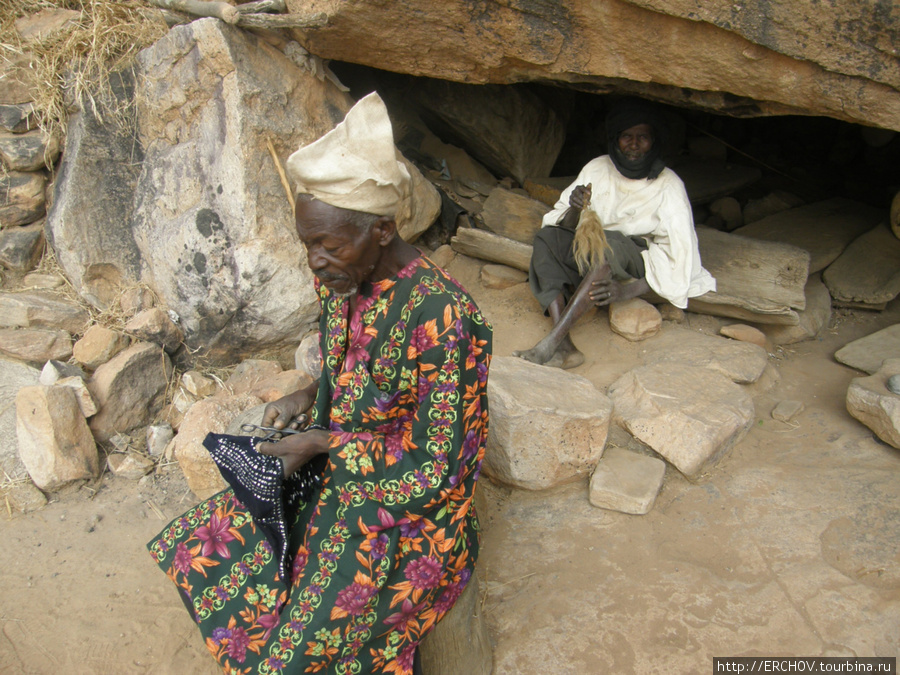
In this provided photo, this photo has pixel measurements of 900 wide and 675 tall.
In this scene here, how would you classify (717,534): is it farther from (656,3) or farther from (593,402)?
(656,3)

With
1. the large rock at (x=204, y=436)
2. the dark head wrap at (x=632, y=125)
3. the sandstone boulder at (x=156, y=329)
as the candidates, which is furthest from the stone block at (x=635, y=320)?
the sandstone boulder at (x=156, y=329)

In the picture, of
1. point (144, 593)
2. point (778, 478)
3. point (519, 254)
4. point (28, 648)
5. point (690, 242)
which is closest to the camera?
point (28, 648)

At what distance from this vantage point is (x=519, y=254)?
3965mm

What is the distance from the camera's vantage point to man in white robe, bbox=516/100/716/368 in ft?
11.5

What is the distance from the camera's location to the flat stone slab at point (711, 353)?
3.24 m

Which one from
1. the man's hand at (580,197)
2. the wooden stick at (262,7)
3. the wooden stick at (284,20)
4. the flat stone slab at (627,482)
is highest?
the wooden stick at (262,7)

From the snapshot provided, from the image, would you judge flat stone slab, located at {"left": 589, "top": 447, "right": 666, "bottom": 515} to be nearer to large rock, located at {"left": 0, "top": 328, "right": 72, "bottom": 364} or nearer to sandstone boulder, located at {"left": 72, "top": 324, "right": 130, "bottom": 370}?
sandstone boulder, located at {"left": 72, "top": 324, "right": 130, "bottom": 370}

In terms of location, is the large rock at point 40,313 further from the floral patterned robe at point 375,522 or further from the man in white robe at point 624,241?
the man in white robe at point 624,241

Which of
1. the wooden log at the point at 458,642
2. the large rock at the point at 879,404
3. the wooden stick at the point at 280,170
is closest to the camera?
the wooden log at the point at 458,642

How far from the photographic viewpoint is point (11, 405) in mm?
3041

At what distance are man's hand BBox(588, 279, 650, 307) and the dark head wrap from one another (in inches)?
25.4

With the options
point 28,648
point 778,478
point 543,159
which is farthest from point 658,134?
point 28,648

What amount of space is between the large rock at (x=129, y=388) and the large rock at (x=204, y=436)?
421 millimetres

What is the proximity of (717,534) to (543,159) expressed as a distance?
3.43 metres
